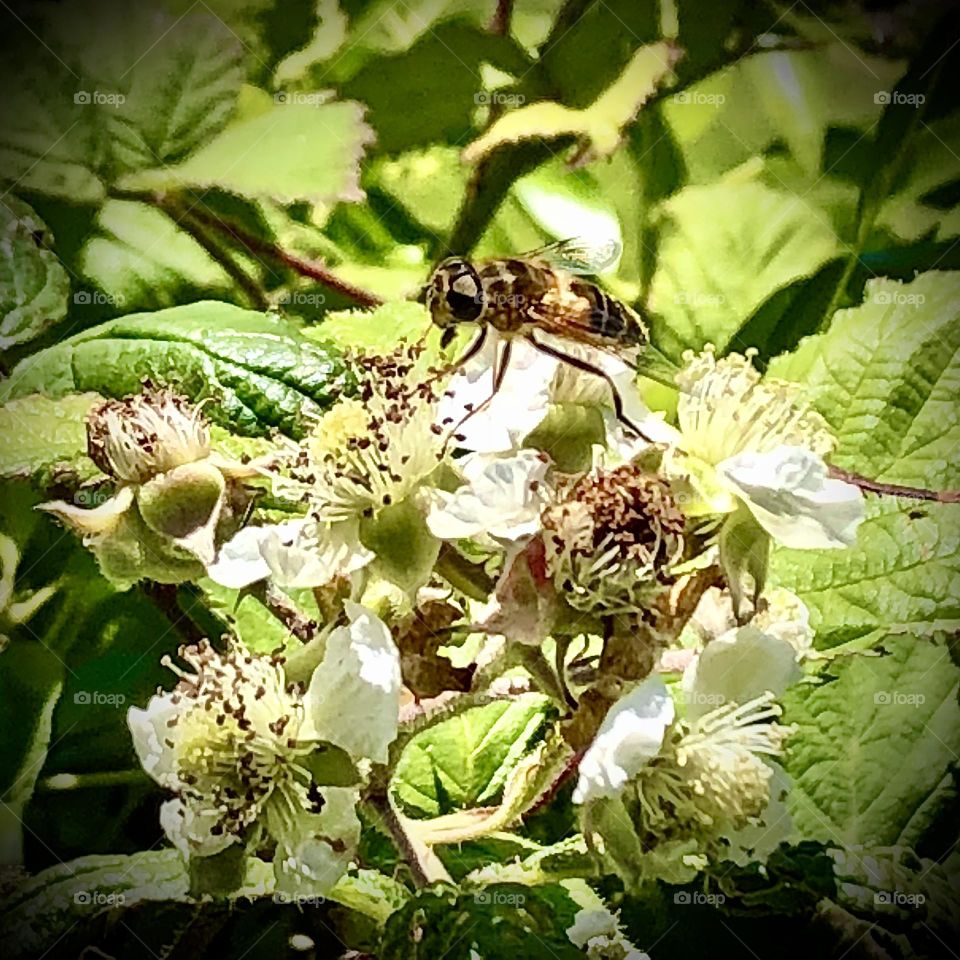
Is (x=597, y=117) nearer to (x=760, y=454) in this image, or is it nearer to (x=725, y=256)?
(x=725, y=256)

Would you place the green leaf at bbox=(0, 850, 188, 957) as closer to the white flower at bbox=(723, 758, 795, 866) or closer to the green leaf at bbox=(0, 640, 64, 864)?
the green leaf at bbox=(0, 640, 64, 864)

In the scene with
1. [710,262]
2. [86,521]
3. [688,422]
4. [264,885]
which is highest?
[710,262]

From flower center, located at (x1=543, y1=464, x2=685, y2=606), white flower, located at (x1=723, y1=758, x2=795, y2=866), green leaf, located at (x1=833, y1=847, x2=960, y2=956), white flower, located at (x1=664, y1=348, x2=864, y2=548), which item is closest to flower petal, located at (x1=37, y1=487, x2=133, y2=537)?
flower center, located at (x1=543, y1=464, x2=685, y2=606)

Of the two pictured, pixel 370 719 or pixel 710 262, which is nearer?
pixel 370 719

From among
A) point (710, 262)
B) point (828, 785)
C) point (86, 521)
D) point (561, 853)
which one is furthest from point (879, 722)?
point (86, 521)

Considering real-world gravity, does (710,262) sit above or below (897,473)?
above

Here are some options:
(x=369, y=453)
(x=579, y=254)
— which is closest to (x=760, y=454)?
(x=579, y=254)

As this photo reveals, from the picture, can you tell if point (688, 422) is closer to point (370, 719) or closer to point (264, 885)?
point (370, 719)
